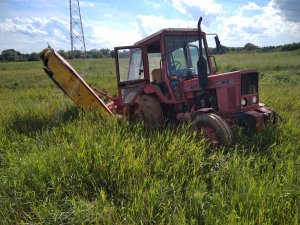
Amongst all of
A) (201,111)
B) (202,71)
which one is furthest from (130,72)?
(201,111)

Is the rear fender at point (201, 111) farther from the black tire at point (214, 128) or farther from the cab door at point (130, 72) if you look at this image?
the cab door at point (130, 72)

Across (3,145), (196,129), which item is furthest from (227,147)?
(3,145)

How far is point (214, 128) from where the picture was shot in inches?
186

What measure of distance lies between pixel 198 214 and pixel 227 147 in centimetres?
188

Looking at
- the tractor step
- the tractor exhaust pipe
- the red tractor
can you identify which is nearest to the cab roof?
the red tractor

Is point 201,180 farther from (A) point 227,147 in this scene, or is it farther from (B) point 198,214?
(A) point 227,147

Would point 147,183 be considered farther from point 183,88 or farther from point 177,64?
point 177,64

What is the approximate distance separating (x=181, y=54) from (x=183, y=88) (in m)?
0.76

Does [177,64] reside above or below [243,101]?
above

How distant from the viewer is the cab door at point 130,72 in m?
6.87

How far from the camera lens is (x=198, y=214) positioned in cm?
298

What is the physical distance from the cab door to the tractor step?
66 cm

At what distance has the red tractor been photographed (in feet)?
16.6

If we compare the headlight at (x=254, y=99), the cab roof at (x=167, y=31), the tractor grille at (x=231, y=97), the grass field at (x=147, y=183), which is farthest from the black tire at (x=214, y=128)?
the cab roof at (x=167, y=31)
